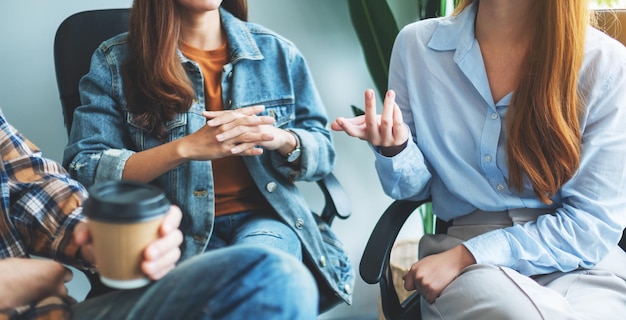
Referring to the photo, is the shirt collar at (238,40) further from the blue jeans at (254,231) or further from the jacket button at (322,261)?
the jacket button at (322,261)

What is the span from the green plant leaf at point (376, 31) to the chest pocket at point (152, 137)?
2.60 ft

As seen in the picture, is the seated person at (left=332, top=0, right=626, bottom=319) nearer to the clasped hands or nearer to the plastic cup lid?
the clasped hands

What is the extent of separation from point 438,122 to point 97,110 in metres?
0.75

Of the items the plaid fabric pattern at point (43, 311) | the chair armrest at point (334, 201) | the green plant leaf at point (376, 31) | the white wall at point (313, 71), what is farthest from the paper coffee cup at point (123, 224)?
the green plant leaf at point (376, 31)

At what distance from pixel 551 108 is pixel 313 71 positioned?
43.3 inches

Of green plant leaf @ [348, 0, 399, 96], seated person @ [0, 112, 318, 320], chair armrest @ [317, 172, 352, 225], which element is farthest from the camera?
green plant leaf @ [348, 0, 399, 96]

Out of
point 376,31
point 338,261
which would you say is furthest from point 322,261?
point 376,31

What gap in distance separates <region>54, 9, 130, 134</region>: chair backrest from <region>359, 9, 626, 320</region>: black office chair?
781mm

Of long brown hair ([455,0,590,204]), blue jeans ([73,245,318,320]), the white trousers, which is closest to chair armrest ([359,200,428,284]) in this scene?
→ the white trousers

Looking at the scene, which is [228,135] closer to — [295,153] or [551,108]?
[295,153]

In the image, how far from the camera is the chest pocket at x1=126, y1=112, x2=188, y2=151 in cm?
150

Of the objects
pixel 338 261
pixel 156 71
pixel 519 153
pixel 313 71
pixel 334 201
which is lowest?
pixel 338 261

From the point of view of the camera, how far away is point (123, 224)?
722 mm

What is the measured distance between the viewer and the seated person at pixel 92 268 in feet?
2.68
